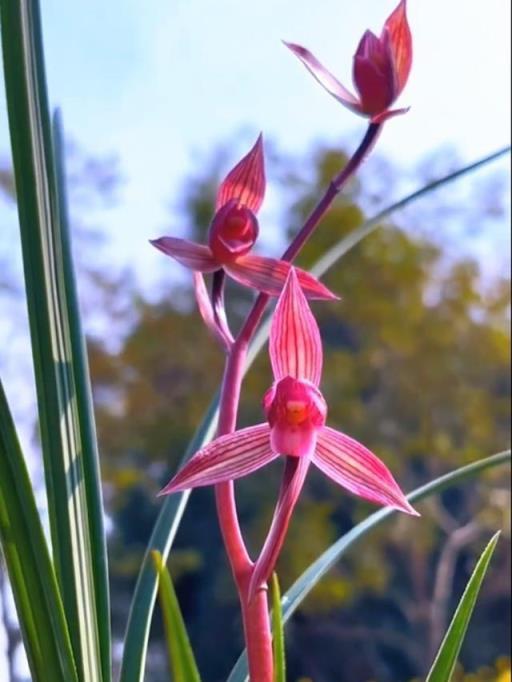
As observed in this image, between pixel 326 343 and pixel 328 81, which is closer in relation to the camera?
pixel 328 81

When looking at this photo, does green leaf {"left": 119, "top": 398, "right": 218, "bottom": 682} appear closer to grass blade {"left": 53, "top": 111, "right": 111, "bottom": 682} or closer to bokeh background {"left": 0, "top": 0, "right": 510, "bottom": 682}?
grass blade {"left": 53, "top": 111, "right": 111, "bottom": 682}

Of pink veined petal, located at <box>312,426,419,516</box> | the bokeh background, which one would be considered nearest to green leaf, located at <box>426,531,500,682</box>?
pink veined petal, located at <box>312,426,419,516</box>

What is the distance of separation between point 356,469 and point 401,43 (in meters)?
0.19

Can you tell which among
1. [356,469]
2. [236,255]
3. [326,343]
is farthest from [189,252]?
[326,343]

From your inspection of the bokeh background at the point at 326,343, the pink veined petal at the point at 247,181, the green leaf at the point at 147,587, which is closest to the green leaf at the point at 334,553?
the green leaf at the point at 147,587

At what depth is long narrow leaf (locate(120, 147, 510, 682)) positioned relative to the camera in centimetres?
36

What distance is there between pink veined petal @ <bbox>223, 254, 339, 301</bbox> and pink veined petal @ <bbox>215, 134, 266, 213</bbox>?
4 cm

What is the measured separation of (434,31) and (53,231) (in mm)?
1036

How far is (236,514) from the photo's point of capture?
13.2 inches

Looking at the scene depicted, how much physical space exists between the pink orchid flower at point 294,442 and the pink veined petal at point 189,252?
7cm

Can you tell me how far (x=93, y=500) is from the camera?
345 millimetres

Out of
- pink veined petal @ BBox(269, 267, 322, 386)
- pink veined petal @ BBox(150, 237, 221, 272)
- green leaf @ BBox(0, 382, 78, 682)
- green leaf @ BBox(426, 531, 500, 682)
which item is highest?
pink veined petal @ BBox(150, 237, 221, 272)

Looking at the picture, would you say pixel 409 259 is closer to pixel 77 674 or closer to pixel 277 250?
pixel 277 250

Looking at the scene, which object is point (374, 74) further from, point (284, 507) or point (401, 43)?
point (284, 507)
